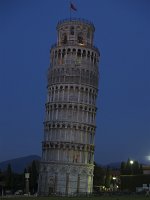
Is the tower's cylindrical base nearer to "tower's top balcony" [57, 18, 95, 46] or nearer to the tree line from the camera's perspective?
the tree line

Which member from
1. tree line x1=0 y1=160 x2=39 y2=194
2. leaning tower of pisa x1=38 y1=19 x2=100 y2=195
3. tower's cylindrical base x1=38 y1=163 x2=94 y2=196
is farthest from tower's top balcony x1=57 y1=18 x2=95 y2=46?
tree line x1=0 y1=160 x2=39 y2=194

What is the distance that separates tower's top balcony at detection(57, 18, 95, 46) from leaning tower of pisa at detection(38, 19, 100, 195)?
326 mm

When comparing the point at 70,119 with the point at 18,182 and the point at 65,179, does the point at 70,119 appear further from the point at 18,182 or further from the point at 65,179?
the point at 18,182

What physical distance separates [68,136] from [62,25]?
26022mm

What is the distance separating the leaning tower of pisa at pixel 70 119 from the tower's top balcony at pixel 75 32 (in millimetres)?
326

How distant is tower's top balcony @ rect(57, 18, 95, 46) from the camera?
9675 cm

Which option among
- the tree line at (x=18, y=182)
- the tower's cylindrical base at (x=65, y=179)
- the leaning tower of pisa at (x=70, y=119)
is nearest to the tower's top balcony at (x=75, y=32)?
the leaning tower of pisa at (x=70, y=119)

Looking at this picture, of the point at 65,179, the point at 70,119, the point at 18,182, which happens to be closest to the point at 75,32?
the point at 70,119

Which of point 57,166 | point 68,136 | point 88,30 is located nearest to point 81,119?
point 68,136

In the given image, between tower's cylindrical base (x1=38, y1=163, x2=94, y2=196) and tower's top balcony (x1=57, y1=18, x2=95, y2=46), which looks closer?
tower's cylindrical base (x1=38, y1=163, x2=94, y2=196)

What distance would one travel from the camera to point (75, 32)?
96.9 m

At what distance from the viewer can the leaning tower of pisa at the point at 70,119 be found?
88625mm

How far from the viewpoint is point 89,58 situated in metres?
94.6

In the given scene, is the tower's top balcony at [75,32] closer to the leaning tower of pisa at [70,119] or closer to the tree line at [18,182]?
the leaning tower of pisa at [70,119]
